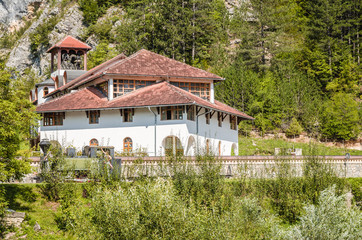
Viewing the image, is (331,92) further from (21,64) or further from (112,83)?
(21,64)

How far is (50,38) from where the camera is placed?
92375 millimetres

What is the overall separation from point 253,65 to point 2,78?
49894 millimetres

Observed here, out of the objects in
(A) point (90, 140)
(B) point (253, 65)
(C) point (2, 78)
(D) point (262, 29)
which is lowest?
(A) point (90, 140)

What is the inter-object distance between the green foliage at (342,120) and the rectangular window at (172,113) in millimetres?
28769

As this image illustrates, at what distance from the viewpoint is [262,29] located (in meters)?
75.0

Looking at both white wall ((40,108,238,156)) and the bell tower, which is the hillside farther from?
white wall ((40,108,238,156))

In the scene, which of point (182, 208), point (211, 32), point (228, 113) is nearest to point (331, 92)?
point (211, 32)

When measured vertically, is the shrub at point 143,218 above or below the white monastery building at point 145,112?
below

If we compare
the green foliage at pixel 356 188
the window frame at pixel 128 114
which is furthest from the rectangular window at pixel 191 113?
the green foliage at pixel 356 188

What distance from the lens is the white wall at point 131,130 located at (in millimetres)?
41094

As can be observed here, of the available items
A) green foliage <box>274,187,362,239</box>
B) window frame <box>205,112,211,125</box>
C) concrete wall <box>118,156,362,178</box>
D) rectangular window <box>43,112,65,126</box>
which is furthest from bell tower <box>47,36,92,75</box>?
green foliage <box>274,187,362,239</box>

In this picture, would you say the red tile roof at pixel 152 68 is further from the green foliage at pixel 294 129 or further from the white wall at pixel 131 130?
the green foliage at pixel 294 129

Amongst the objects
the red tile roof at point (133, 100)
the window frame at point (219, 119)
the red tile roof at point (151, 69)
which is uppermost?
the red tile roof at point (151, 69)

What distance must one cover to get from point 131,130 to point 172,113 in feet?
12.2
